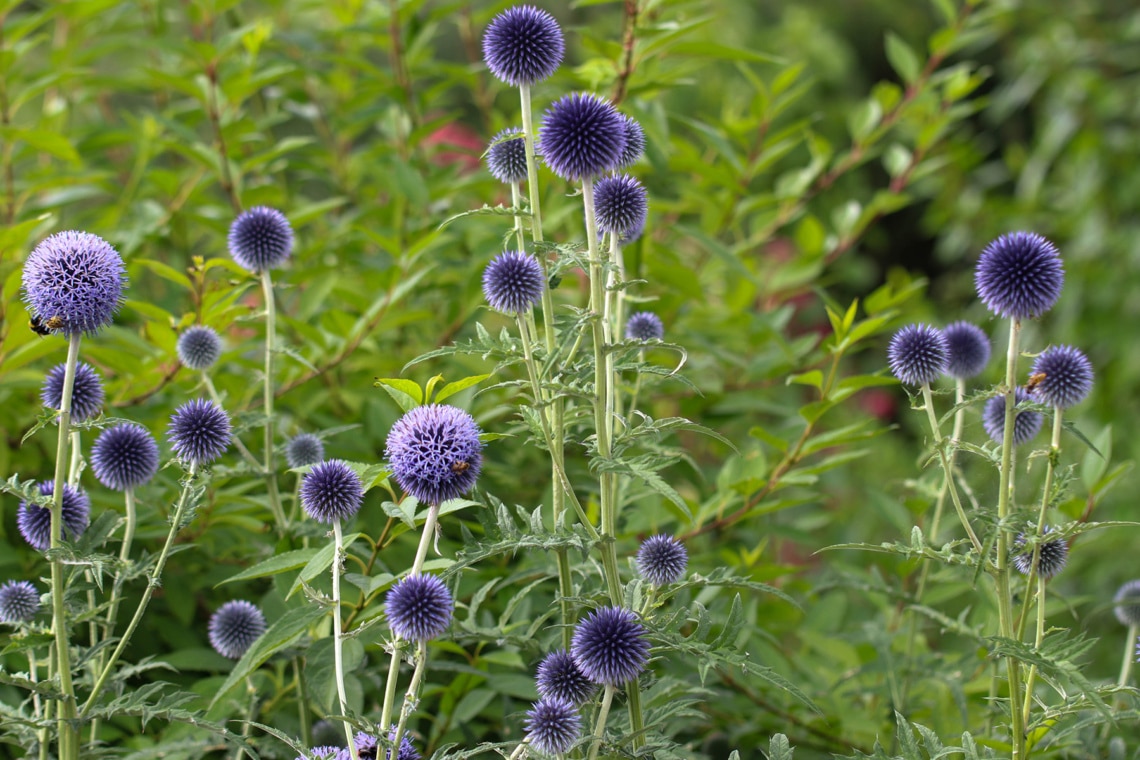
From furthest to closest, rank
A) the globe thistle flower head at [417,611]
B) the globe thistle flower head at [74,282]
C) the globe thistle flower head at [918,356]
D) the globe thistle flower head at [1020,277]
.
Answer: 1. the globe thistle flower head at [918,356]
2. the globe thistle flower head at [1020,277]
3. the globe thistle flower head at [74,282]
4. the globe thistle flower head at [417,611]

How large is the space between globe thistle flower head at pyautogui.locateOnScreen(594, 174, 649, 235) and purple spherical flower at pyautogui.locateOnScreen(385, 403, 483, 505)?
1.58 ft

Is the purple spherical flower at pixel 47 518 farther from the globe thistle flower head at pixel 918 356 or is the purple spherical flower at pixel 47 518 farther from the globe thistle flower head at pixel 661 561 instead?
the globe thistle flower head at pixel 918 356

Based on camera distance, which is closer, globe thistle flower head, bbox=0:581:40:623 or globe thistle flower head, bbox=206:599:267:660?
globe thistle flower head, bbox=0:581:40:623

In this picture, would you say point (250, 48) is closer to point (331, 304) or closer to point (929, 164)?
point (331, 304)

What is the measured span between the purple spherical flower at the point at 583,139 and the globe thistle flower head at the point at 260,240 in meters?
0.80

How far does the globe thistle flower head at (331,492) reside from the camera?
1.73 meters

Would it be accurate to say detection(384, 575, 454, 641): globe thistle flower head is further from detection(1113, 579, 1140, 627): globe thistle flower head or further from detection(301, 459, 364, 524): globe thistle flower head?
detection(1113, 579, 1140, 627): globe thistle flower head

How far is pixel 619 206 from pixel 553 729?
92 centimetres

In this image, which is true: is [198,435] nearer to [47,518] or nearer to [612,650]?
[47,518]

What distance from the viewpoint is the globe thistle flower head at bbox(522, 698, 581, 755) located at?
1.54 meters

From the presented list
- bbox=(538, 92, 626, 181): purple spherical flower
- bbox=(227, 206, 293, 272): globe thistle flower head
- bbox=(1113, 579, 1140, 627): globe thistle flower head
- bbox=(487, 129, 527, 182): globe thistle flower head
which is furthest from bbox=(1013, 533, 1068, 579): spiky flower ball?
bbox=(227, 206, 293, 272): globe thistle flower head

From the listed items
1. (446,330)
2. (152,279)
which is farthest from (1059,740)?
(152,279)

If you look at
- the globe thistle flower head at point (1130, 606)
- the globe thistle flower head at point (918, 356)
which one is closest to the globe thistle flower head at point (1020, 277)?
the globe thistle flower head at point (918, 356)

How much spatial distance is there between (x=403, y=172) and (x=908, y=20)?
811 cm
